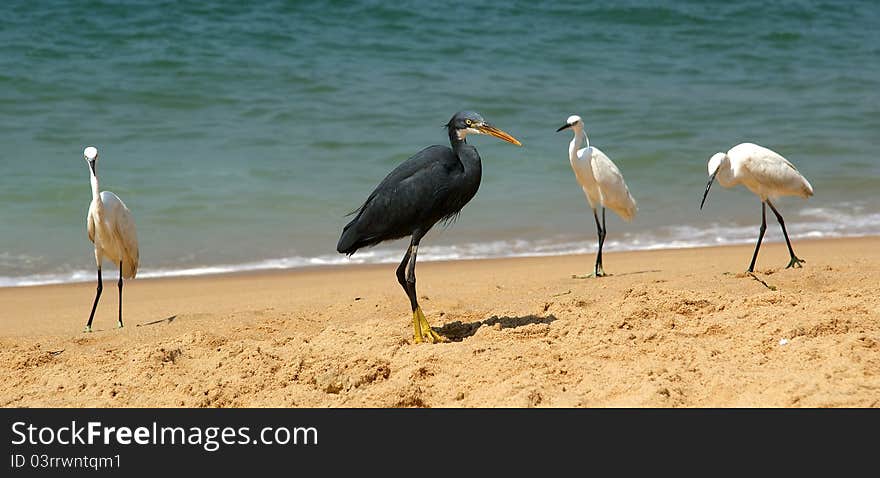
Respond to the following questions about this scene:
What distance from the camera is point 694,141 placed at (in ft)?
40.3

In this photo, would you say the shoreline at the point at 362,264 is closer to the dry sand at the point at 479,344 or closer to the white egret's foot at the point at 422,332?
the dry sand at the point at 479,344

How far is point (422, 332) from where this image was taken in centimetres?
530

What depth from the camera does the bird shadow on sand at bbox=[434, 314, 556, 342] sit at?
5402 mm

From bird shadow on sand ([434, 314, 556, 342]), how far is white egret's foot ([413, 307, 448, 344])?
0.48 feet

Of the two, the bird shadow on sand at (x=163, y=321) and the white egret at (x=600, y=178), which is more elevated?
the white egret at (x=600, y=178)

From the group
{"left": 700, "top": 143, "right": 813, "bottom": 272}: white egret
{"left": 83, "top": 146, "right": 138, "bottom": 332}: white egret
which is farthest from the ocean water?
{"left": 700, "top": 143, "right": 813, "bottom": 272}: white egret

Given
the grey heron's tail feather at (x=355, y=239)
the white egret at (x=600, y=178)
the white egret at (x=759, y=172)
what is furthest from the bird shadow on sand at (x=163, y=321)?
the white egret at (x=759, y=172)

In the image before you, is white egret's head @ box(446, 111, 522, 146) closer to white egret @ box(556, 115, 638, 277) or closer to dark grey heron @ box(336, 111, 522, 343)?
dark grey heron @ box(336, 111, 522, 343)

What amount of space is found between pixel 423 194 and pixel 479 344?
872 millimetres

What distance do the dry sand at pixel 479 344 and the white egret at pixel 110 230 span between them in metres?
0.35

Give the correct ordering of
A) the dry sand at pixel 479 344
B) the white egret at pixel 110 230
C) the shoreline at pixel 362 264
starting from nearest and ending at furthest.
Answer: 1. the dry sand at pixel 479 344
2. the white egret at pixel 110 230
3. the shoreline at pixel 362 264

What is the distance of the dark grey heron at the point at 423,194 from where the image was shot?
5230mm

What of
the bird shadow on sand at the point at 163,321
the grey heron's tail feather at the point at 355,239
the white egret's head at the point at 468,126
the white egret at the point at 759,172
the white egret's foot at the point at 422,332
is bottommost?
the bird shadow on sand at the point at 163,321

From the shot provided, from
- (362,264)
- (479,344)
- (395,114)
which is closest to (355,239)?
(479,344)
